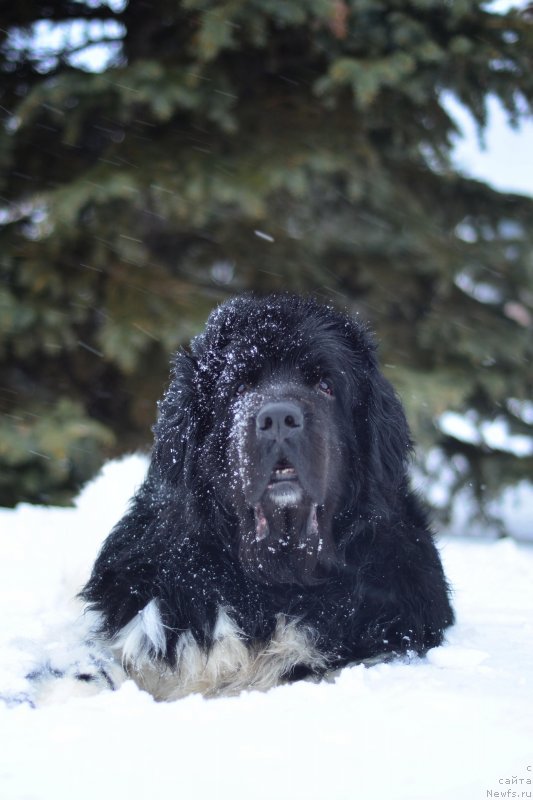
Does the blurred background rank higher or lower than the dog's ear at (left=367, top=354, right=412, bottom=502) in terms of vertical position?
higher

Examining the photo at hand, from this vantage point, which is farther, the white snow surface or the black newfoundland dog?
the black newfoundland dog

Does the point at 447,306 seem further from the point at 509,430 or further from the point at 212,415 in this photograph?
the point at 212,415

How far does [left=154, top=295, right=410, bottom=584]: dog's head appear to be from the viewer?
308 centimetres

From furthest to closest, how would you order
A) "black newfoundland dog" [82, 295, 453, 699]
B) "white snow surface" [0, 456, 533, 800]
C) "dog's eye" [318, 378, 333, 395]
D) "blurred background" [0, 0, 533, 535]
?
"blurred background" [0, 0, 533, 535] < "dog's eye" [318, 378, 333, 395] < "black newfoundland dog" [82, 295, 453, 699] < "white snow surface" [0, 456, 533, 800]

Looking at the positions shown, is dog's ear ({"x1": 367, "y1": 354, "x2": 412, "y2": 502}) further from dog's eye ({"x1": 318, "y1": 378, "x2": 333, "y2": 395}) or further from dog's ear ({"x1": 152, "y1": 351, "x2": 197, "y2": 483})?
dog's ear ({"x1": 152, "y1": 351, "x2": 197, "y2": 483})

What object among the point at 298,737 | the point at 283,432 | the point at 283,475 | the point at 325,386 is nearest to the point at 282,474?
the point at 283,475

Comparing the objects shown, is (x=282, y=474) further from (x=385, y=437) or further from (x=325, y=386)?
(x=385, y=437)

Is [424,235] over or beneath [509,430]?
over

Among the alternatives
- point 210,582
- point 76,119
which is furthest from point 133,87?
point 210,582

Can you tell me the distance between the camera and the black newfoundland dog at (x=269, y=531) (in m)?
3.14

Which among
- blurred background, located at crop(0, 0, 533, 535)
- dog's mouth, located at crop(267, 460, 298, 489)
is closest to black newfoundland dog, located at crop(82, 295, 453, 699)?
dog's mouth, located at crop(267, 460, 298, 489)

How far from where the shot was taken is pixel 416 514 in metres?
3.76

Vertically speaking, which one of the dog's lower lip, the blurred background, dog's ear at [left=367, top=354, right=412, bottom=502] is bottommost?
the dog's lower lip

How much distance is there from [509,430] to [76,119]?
19.1 feet
